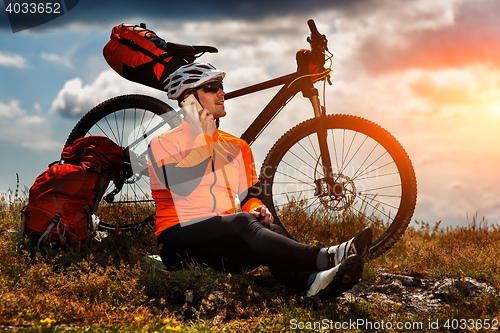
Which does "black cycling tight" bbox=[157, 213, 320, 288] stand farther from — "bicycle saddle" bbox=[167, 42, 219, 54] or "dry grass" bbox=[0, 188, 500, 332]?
"bicycle saddle" bbox=[167, 42, 219, 54]

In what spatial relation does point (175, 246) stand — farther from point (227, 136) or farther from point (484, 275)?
point (484, 275)

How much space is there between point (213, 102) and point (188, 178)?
0.94m

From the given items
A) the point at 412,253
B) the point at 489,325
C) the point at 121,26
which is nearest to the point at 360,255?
the point at 489,325

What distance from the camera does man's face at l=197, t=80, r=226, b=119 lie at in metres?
5.05

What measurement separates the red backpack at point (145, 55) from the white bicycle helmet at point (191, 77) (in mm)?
886

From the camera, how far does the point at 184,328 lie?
3.78m

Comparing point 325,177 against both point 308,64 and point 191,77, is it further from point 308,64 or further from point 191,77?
point 191,77

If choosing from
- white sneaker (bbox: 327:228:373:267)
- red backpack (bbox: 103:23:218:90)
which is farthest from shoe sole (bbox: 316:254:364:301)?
red backpack (bbox: 103:23:218:90)

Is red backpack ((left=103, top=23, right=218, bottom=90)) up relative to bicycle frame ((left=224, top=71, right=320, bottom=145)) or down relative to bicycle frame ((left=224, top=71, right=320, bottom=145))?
up

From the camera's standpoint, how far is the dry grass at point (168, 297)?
12.8 feet

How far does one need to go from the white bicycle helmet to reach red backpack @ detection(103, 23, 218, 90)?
0.89 meters

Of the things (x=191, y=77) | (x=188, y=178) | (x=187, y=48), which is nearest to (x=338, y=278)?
(x=188, y=178)

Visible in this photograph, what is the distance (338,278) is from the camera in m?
3.87

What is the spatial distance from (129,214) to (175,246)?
2.17 metres
